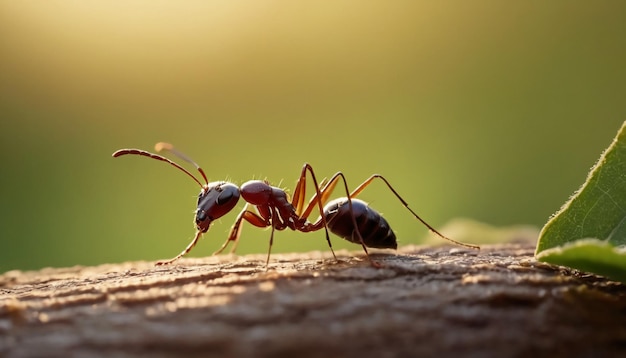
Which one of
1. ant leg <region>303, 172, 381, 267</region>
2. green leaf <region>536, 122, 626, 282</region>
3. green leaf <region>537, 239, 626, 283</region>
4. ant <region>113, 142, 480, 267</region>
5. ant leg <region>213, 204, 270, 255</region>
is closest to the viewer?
green leaf <region>537, 239, 626, 283</region>

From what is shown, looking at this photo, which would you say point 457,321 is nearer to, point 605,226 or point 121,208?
point 605,226

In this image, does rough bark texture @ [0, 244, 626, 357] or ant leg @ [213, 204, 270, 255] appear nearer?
rough bark texture @ [0, 244, 626, 357]

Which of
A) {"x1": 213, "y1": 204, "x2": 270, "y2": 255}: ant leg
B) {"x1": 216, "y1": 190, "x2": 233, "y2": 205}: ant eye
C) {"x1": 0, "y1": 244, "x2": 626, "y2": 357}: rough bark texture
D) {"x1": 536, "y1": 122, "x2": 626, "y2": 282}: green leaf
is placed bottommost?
{"x1": 0, "y1": 244, "x2": 626, "y2": 357}: rough bark texture

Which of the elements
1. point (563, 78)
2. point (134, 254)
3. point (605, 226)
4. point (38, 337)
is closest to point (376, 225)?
point (605, 226)

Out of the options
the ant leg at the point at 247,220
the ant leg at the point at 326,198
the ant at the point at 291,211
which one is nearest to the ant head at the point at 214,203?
the ant at the point at 291,211

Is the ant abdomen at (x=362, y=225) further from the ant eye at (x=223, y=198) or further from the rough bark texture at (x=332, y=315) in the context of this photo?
the rough bark texture at (x=332, y=315)

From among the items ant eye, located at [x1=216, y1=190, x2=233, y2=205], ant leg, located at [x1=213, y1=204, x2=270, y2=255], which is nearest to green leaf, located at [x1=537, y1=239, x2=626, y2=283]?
ant eye, located at [x1=216, y1=190, x2=233, y2=205]

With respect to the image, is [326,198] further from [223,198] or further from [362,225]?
[223,198]

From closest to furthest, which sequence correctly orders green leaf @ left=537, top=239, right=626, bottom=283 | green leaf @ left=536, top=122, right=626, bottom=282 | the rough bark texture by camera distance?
the rough bark texture
green leaf @ left=537, top=239, right=626, bottom=283
green leaf @ left=536, top=122, right=626, bottom=282

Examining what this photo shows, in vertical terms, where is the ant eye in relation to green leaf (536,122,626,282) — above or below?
above

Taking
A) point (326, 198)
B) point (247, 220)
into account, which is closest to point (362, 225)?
point (326, 198)

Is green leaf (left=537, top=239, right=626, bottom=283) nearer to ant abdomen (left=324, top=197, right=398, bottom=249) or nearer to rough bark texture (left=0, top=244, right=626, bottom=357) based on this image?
rough bark texture (left=0, top=244, right=626, bottom=357)
